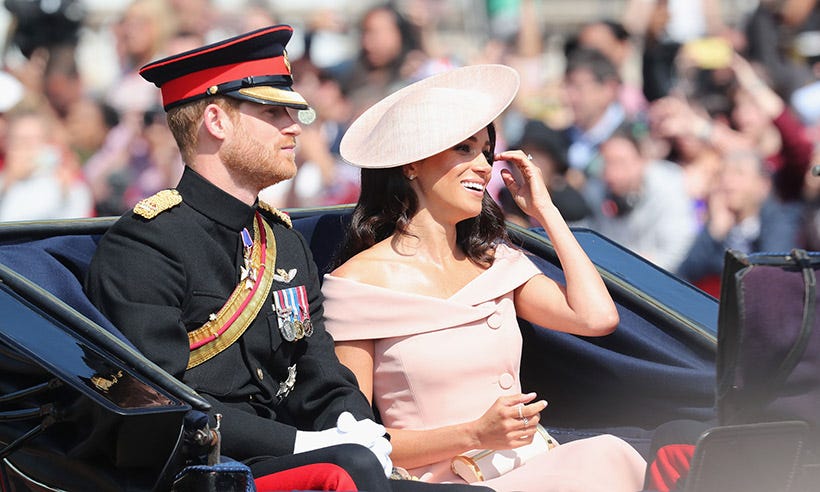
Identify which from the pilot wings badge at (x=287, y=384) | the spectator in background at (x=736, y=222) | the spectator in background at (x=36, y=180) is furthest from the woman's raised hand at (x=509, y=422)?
the spectator in background at (x=36, y=180)

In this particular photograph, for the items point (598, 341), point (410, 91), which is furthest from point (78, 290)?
point (598, 341)

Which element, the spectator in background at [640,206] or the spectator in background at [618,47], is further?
the spectator in background at [618,47]

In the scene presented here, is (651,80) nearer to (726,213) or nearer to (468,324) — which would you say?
(726,213)

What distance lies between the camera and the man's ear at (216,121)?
3.34 metres

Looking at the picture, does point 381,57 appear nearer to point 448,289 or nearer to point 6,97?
point 6,97

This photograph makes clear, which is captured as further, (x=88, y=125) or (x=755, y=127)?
(x=88, y=125)

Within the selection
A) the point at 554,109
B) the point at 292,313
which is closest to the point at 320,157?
the point at 554,109

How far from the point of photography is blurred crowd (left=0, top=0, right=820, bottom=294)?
683 centimetres

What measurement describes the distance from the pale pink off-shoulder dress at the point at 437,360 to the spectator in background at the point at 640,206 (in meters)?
3.55

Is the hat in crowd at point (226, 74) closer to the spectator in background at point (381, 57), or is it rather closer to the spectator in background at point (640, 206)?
the spectator in background at point (640, 206)

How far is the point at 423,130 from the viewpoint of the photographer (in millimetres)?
3572

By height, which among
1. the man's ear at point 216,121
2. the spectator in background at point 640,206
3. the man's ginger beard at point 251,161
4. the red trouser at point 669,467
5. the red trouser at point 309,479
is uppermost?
the man's ear at point 216,121

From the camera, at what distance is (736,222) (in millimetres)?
6727

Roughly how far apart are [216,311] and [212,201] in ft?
0.94
